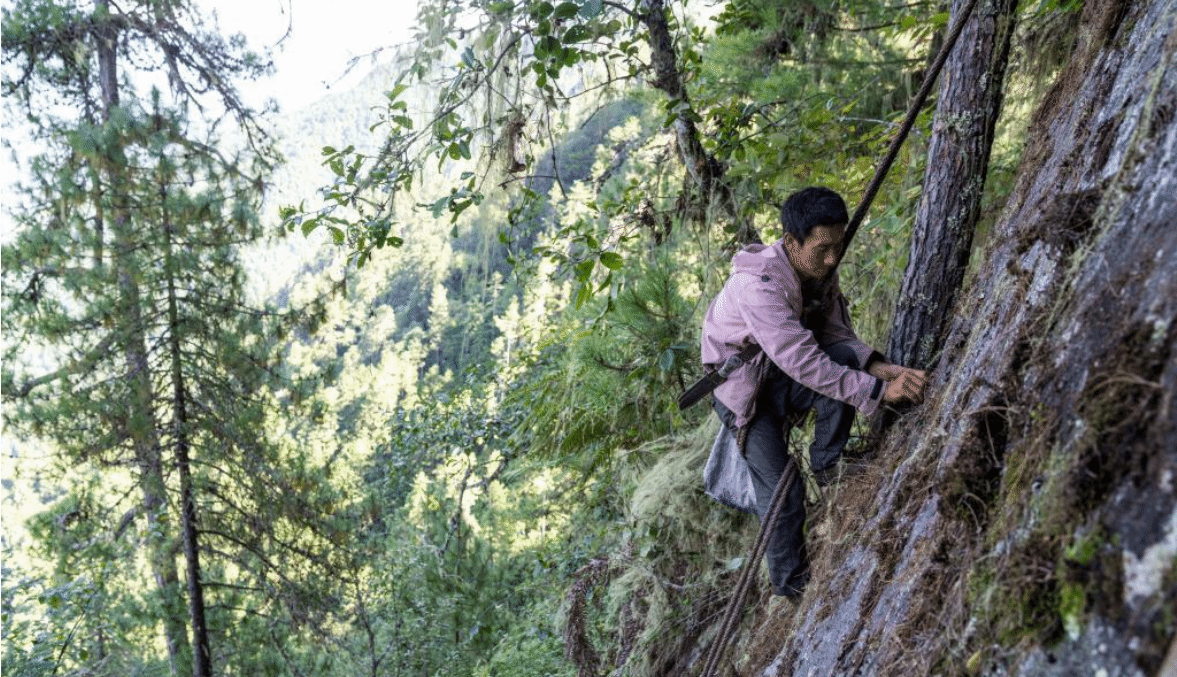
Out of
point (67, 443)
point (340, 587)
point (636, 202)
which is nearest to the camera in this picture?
point (636, 202)

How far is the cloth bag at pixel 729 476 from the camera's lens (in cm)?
354

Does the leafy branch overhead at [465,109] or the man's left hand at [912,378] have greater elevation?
the leafy branch overhead at [465,109]

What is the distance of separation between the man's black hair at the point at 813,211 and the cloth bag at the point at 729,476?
998mm

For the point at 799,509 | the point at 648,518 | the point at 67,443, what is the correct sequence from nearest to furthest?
the point at 799,509 < the point at 648,518 < the point at 67,443

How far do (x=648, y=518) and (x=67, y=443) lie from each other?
292 inches

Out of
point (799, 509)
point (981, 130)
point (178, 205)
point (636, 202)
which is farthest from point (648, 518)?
point (178, 205)

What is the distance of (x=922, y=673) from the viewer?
175 centimetres

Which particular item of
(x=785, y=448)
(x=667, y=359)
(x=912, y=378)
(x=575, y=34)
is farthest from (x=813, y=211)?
(x=667, y=359)

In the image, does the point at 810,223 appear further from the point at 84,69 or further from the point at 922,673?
the point at 84,69

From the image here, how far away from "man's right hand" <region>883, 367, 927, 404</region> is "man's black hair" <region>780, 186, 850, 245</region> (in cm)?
63

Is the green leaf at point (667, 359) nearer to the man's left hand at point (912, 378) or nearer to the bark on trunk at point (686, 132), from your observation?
the bark on trunk at point (686, 132)

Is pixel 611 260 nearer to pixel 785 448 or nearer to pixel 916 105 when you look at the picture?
pixel 785 448

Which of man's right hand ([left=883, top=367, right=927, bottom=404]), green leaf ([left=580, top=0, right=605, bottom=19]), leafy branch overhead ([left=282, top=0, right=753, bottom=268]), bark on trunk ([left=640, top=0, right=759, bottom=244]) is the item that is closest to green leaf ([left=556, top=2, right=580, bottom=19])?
leafy branch overhead ([left=282, top=0, right=753, bottom=268])

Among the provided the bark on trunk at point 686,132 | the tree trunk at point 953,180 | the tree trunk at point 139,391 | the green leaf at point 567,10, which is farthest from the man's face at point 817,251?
the tree trunk at point 139,391
